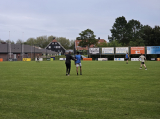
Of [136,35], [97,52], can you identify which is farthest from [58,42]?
[97,52]

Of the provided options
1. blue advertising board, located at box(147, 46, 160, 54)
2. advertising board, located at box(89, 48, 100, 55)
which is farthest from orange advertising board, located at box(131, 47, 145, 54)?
advertising board, located at box(89, 48, 100, 55)

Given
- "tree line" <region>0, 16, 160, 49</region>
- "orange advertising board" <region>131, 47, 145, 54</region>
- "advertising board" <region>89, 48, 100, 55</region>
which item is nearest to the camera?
"orange advertising board" <region>131, 47, 145, 54</region>

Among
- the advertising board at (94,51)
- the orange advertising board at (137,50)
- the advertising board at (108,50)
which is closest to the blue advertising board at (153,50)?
the orange advertising board at (137,50)

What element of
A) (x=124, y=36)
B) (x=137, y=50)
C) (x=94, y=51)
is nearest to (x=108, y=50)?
(x=94, y=51)

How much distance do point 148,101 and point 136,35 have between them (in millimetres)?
90474

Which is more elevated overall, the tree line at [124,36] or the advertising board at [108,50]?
the tree line at [124,36]

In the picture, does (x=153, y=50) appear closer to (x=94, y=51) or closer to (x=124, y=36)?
(x=94, y=51)

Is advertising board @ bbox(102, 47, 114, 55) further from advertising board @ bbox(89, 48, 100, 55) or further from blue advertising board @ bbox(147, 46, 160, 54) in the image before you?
blue advertising board @ bbox(147, 46, 160, 54)

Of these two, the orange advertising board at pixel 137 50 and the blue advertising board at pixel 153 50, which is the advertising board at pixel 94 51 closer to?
the orange advertising board at pixel 137 50

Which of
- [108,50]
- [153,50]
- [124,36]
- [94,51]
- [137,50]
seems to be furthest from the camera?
[124,36]

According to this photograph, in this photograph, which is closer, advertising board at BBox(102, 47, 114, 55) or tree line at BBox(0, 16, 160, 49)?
advertising board at BBox(102, 47, 114, 55)

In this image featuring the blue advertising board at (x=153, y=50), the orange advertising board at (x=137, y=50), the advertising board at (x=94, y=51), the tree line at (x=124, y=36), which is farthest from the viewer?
the tree line at (x=124, y=36)

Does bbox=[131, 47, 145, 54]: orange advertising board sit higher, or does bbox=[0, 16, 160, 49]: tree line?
bbox=[0, 16, 160, 49]: tree line

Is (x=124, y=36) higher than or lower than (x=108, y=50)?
higher
